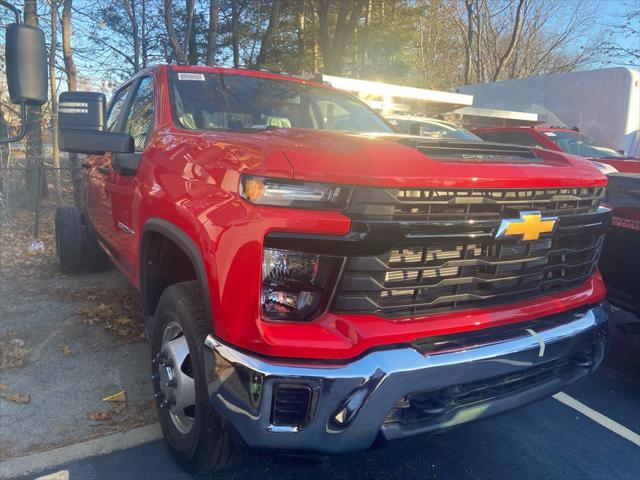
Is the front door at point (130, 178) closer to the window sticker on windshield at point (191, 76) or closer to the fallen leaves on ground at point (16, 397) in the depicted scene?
the window sticker on windshield at point (191, 76)

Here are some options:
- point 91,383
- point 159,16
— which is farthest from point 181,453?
point 159,16

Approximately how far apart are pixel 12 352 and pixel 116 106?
229cm

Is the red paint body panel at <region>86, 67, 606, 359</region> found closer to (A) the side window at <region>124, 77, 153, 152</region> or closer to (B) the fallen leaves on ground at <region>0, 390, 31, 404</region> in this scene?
(A) the side window at <region>124, 77, 153, 152</region>

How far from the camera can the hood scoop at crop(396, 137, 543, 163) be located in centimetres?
225

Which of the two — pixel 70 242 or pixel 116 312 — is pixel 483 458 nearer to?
pixel 116 312

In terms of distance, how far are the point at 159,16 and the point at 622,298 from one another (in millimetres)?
14754

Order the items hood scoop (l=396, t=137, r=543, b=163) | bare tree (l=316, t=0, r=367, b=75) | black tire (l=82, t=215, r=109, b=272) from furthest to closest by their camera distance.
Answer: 1. bare tree (l=316, t=0, r=367, b=75)
2. black tire (l=82, t=215, r=109, b=272)
3. hood scoop (l=396, t=137, r=543, b=163)

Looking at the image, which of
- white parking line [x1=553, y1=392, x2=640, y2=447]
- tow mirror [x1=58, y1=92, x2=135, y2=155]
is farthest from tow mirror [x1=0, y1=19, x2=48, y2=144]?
white parking line [x1=553, y1=392, x2=640, y2=447]

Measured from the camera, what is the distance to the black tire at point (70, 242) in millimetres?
5496

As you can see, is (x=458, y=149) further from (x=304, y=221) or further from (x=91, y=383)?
(x=91, y=383)

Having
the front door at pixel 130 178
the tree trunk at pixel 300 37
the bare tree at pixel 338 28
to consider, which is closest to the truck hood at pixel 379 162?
the front door at pixel 130 178

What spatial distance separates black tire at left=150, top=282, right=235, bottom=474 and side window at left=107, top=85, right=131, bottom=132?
250 cm

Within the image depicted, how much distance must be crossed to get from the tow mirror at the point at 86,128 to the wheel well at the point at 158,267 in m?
0.54

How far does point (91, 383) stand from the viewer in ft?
11.1
